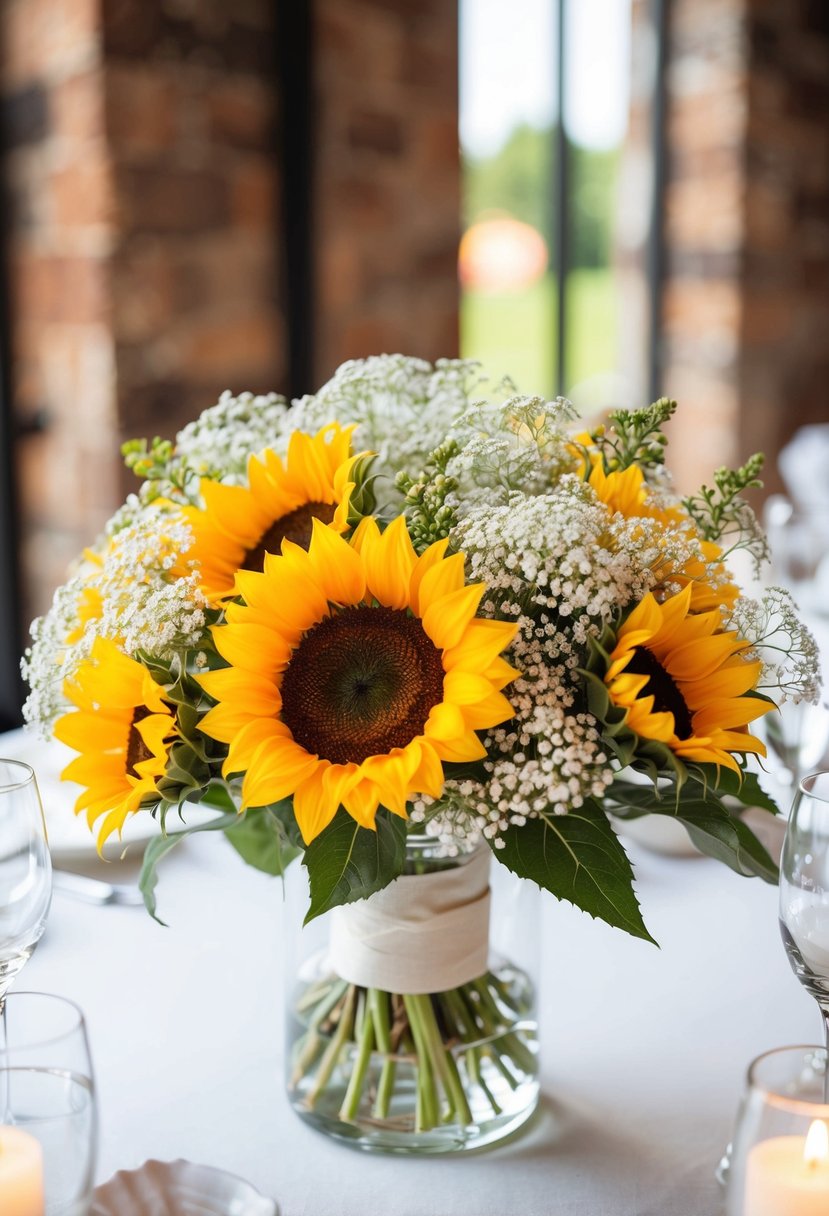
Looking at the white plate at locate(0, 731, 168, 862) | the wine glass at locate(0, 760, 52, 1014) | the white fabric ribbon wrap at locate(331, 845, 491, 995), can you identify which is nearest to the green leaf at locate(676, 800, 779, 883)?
the white fabric ribbon wrap at locate(331, 845, 491, 995)

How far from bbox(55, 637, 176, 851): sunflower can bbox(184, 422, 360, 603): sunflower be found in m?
0.08

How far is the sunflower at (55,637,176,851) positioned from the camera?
2.08 feet

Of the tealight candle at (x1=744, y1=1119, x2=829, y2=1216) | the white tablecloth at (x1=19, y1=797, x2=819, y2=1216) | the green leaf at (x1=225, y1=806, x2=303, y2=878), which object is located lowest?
the white tablecloth at (x1=19, y1=797, x2=819, y2=1216)

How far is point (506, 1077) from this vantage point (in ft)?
2.48

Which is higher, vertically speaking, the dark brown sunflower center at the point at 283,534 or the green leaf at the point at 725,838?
the dark brown sunflower center at the point at 283,534

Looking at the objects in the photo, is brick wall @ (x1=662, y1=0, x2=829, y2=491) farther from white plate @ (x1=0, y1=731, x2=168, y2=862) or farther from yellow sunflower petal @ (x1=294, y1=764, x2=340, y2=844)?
yellow sunflower petal @ (x1=294, y1=764, x2=340, y2=844)

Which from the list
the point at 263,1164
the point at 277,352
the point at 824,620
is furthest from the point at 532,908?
the point at 277,352

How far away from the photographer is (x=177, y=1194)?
640mm

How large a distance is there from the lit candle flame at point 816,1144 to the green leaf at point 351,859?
224 mm

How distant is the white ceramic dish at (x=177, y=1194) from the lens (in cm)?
63

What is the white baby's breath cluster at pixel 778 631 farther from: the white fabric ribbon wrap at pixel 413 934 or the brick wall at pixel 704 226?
the brick wall at pixel 704 226

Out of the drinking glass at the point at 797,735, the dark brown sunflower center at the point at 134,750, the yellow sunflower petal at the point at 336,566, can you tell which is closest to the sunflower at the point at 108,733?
the dark brown sunflower center at the point at 134,750

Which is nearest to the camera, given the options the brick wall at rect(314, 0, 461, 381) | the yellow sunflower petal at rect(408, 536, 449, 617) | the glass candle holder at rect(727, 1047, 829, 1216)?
the glass candle holder at rect(727, 1047, 829, 1216)

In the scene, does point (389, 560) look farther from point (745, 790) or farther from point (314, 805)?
point (745, 790)
